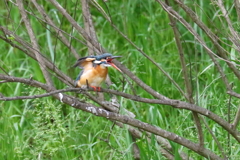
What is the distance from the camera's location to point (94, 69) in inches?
136

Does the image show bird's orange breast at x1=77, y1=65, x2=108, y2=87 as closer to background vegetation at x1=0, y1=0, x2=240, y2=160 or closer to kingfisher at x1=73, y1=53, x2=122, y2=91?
kingfisher at x1=73, y1=53, x2=122, y2=91

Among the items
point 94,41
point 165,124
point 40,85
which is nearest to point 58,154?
point 165,124

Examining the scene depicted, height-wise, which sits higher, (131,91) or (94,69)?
(94,69)

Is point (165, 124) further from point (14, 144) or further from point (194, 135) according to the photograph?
point (14, 144)

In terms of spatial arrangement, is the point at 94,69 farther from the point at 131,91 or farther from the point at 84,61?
the point at 131,91

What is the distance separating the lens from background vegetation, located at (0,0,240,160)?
10.4ft

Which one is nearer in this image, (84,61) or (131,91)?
(84,61)

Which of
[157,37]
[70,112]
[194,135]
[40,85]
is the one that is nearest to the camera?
[40,85]

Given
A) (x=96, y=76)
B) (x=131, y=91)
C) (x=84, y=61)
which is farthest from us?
(x=131, y=91)

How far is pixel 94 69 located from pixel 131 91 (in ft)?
3.98

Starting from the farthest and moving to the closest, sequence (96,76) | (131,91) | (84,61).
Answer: (131,91) → (84,61) → (96,76)

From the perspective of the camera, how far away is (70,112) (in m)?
4.59

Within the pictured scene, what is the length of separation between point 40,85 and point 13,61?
9.49 ft

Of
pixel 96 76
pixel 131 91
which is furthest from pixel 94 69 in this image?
pixel 131 91
